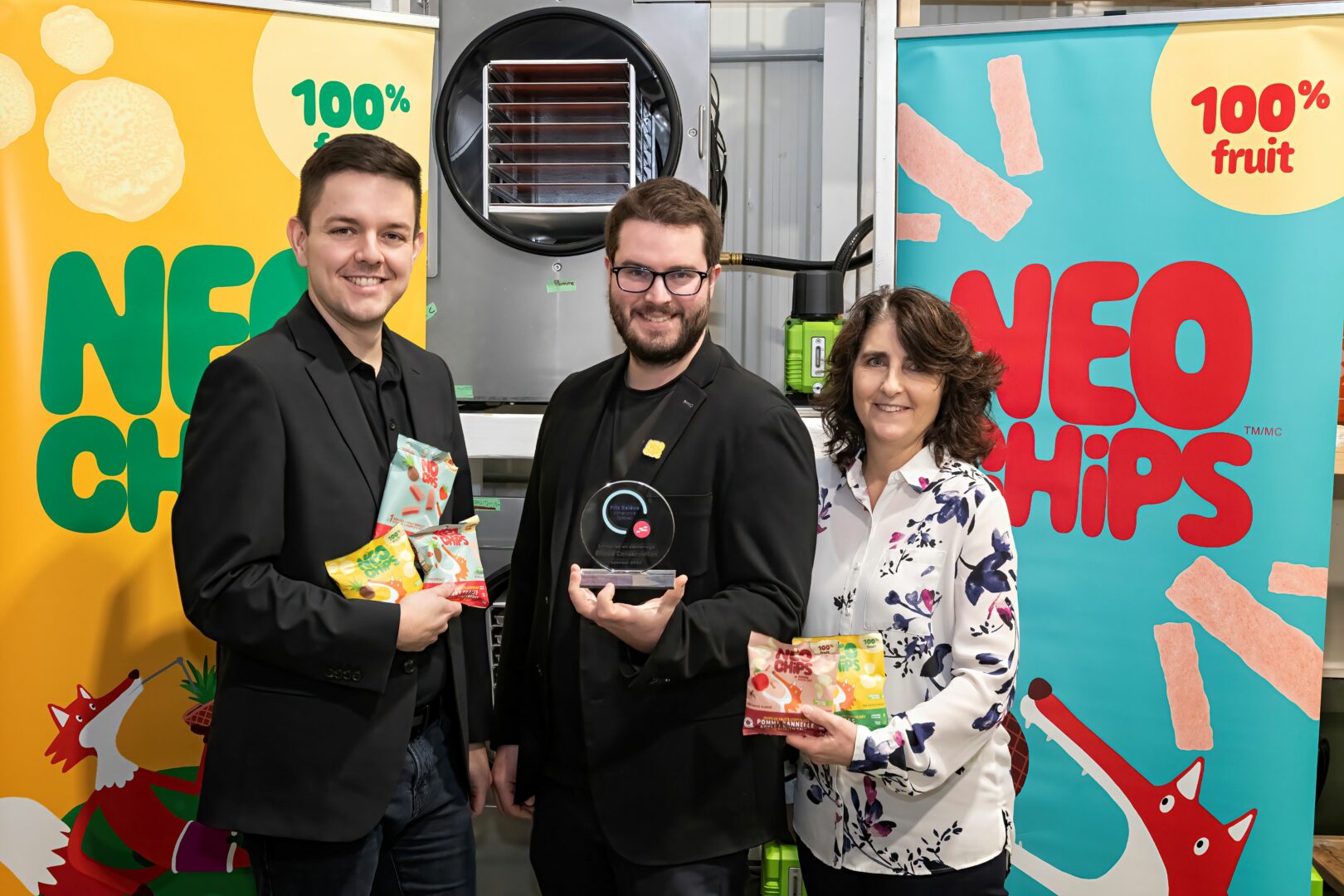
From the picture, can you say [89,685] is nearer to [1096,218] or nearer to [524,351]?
[524,351]

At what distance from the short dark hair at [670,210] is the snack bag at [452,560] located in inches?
19.1

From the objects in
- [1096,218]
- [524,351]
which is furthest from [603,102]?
[1096,218]

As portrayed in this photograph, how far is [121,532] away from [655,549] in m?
1.28

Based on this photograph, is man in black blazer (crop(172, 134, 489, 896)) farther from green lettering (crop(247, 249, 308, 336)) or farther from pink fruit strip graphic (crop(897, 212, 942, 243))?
pink fruit strip graphic (crop(897, 212, 942, 243))

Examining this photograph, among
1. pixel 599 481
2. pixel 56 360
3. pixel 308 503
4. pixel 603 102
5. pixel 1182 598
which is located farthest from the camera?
pixel 603 102

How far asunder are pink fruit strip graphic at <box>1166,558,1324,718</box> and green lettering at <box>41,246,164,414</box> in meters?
2.19

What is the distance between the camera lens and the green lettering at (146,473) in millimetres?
2045

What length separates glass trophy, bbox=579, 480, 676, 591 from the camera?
4.49 ft

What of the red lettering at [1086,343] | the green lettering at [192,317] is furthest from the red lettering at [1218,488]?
the green lettering at [192,317]

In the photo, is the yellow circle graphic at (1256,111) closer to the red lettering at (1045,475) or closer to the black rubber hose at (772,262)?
the red lettering at (1045,475)

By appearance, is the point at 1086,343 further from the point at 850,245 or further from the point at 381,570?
the point at 381,570

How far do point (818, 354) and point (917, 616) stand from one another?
1.12 metres

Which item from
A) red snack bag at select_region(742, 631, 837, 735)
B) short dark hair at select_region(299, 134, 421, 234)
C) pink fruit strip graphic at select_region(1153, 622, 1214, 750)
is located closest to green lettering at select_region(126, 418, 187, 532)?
short dark hair at select_region(299, 134, 421, 234)

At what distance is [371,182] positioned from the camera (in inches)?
57.3
